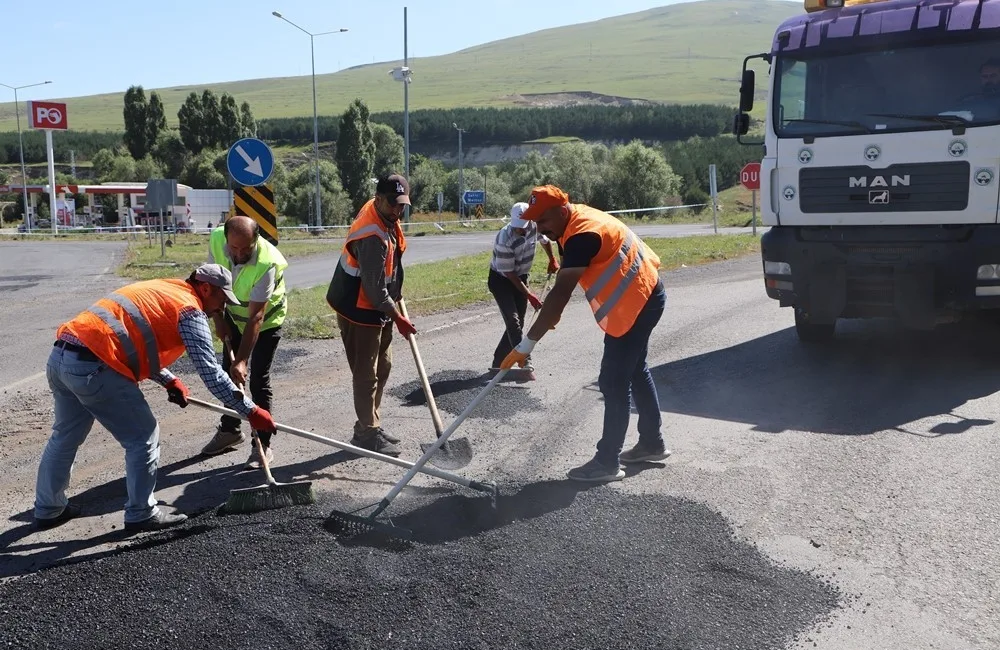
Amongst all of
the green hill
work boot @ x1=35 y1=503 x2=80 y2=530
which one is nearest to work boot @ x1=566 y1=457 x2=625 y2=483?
work boot @ x1=35 y1=503 x2=80 y2=530

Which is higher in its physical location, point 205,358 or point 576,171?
point 576,171

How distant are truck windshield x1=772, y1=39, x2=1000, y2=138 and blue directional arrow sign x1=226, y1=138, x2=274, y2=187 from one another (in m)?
5.33

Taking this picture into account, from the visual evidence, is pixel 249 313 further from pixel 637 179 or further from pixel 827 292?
pixel 637 179

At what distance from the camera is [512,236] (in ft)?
25.6

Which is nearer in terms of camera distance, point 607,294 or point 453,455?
point 607,294

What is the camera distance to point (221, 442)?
6164 millimetres

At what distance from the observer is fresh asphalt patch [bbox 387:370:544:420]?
716 cm

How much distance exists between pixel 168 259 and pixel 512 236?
16691mm

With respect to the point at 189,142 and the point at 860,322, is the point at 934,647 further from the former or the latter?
the point at 189,142

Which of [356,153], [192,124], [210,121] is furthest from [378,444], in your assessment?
[192,124]

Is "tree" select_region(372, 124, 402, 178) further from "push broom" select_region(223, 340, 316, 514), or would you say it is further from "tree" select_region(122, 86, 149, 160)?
"push broom" select_region(223, 340, 316, 514)

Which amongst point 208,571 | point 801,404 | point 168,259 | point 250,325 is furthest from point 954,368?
point 168,259

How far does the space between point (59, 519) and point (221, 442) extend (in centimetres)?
132

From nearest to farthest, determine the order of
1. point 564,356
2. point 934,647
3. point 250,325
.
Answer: point 934,647 < point 250,325 < point 564,356
